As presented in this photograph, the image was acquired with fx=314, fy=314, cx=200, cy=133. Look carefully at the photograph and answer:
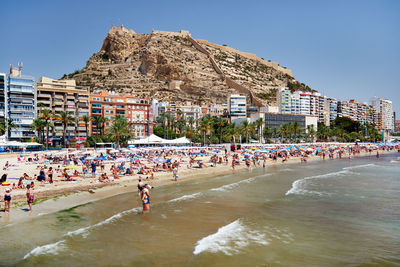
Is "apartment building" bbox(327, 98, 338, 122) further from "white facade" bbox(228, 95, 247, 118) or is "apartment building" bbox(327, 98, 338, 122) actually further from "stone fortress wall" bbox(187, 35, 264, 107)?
"white facade" bbox(228, 95, 247, 118)

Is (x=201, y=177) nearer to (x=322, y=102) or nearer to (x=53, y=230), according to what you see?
(x=53, y=230)

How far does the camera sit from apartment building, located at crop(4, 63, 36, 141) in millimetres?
67438

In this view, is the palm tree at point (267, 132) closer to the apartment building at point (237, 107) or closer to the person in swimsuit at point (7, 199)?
the apartment building at point (237, 107)

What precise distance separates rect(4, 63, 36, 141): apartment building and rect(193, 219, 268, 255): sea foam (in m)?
65.7

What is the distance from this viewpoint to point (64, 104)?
78062 mm

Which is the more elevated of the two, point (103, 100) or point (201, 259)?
point (103, 100)

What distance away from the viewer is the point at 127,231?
1280cm

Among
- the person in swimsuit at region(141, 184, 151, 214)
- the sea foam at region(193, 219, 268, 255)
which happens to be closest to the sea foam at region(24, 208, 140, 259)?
the person in swimsuit at region(141, 184, 151, 214)

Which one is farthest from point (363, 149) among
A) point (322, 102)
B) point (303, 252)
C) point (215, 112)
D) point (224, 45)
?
point (224, 45)

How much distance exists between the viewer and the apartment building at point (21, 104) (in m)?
67.4

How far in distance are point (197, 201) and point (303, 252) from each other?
30.2 ft

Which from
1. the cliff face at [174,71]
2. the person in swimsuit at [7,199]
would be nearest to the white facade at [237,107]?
the cliff face at [174,71]

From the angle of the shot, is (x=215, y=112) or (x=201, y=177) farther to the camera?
(x=215, y=112)

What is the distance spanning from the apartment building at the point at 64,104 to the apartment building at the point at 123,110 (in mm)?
2833
